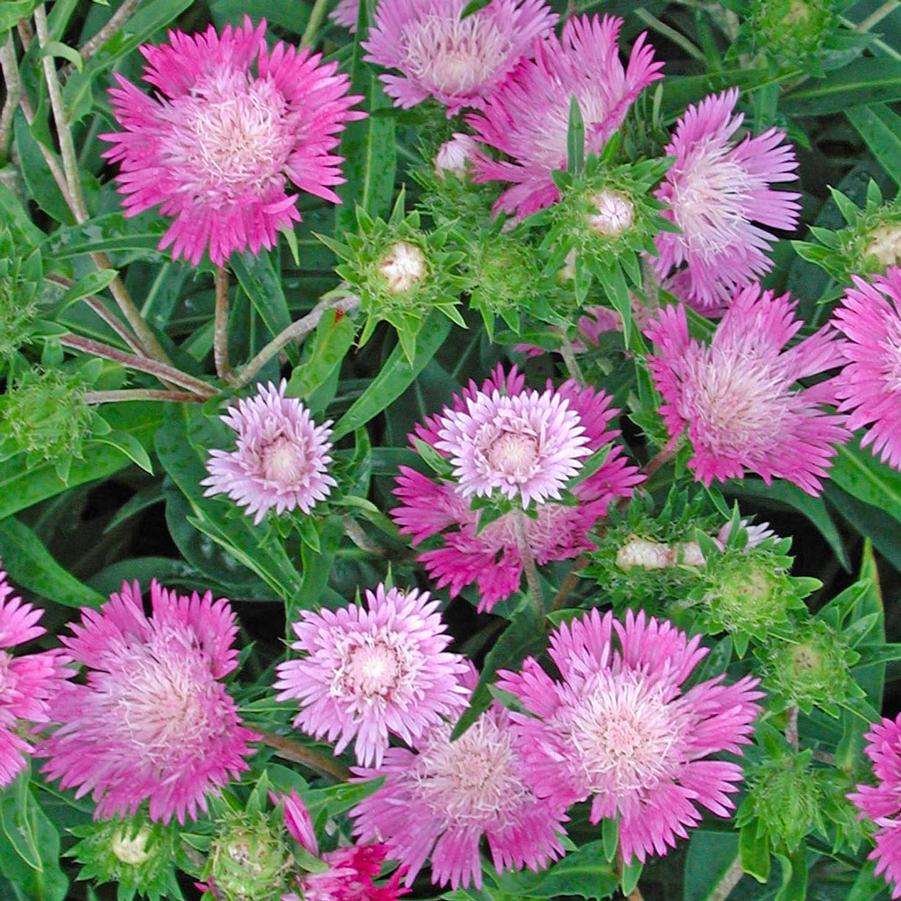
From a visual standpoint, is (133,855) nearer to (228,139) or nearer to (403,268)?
(403,268)

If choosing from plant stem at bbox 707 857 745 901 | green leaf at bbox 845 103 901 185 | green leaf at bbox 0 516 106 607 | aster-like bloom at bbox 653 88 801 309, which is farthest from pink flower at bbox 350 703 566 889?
green leaf at bbox 845 103 901 185

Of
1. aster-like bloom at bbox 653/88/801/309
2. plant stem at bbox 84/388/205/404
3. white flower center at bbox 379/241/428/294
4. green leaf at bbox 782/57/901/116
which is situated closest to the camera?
white flower center at bbox 379/241/428/294

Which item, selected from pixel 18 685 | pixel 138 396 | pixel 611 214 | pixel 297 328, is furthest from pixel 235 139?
pixel 18 685

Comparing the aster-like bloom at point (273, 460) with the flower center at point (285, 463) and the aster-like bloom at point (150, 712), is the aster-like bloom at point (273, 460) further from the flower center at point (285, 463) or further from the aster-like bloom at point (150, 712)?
the aster-like bloom at point (150, 712)

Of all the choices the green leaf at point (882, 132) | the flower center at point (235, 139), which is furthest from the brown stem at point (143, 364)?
the green leaf at point (882, 132)

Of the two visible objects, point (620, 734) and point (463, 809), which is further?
point (463, 809)

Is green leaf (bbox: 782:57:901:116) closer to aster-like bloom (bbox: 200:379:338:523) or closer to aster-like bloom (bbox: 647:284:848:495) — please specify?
aster-like bloom (bbox: 647:284:848:495)
